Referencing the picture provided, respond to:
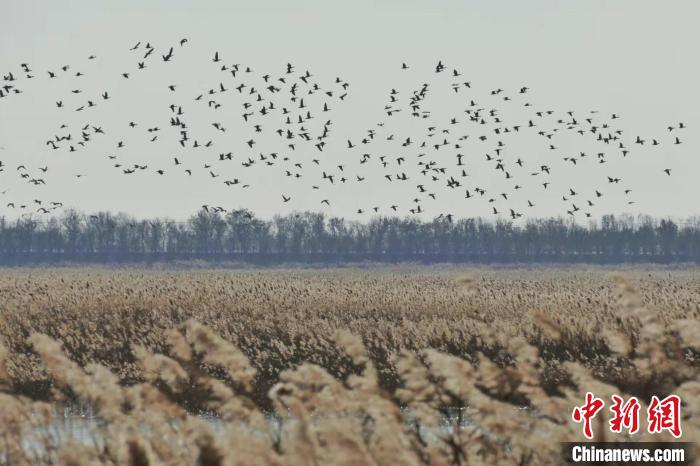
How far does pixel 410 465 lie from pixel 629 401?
1841mm

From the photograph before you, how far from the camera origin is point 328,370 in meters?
18.7

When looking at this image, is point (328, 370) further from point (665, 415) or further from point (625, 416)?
point (625, 416)

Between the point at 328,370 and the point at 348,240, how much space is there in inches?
5264

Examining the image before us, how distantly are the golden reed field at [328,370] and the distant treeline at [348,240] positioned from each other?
386 ft

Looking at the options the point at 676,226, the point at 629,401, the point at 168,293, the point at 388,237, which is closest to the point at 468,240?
the point at 388,237

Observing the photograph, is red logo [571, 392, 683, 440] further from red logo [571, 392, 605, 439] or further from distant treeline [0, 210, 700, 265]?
distant treeline [0, 210, 700, 265]

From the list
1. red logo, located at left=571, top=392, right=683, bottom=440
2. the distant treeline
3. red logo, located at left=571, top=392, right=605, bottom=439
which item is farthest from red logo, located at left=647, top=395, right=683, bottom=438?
the distant treeline

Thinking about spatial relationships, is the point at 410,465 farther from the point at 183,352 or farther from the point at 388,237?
the point at 388,237

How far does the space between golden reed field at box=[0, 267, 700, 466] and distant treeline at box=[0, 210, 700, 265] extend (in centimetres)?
11756

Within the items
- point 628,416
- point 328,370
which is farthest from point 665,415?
point 328,370

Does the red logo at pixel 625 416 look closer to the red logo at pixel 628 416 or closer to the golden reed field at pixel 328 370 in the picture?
the red logo at pixel 628 416

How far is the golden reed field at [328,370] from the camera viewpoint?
19.7 feet

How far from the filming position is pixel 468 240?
157125mm

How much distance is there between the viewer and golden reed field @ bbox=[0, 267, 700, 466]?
601 centimetres
